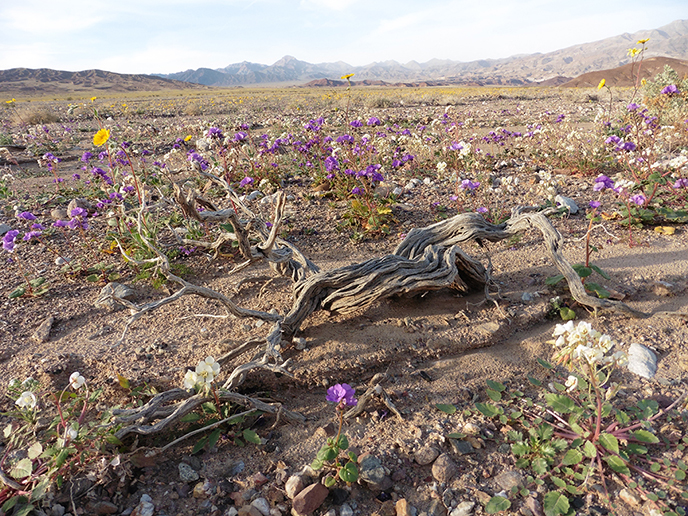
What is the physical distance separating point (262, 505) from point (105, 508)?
2.35ft

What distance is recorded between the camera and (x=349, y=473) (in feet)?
6.02

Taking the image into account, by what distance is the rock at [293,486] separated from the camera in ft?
6.07

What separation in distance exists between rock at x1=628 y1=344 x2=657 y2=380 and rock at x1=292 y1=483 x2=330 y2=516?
2068 millimetres

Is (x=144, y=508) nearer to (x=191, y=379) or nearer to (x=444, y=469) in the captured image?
(x=191, y=379)

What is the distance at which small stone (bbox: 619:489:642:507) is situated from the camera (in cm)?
175

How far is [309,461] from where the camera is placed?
6.70 feet

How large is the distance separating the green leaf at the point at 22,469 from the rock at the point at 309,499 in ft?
3.85

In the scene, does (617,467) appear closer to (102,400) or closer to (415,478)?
(415,478)

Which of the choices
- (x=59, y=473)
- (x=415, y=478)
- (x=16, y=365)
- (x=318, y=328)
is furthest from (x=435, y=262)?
(x=16, y=365)

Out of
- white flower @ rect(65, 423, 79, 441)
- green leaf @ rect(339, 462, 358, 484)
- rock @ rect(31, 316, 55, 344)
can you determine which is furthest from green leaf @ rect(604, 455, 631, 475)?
rock @ rect(31, 316, 55, 344)

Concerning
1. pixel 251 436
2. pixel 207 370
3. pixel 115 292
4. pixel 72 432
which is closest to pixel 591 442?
pixel 251 436

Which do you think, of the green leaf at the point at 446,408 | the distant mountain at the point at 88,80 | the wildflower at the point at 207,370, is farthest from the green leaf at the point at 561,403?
the distant mountain at the point at 88,80

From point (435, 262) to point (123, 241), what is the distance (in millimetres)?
3305

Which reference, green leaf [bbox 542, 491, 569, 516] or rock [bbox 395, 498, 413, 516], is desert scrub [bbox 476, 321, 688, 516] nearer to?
green leaf [bbox 542, 491, 569, 516]
